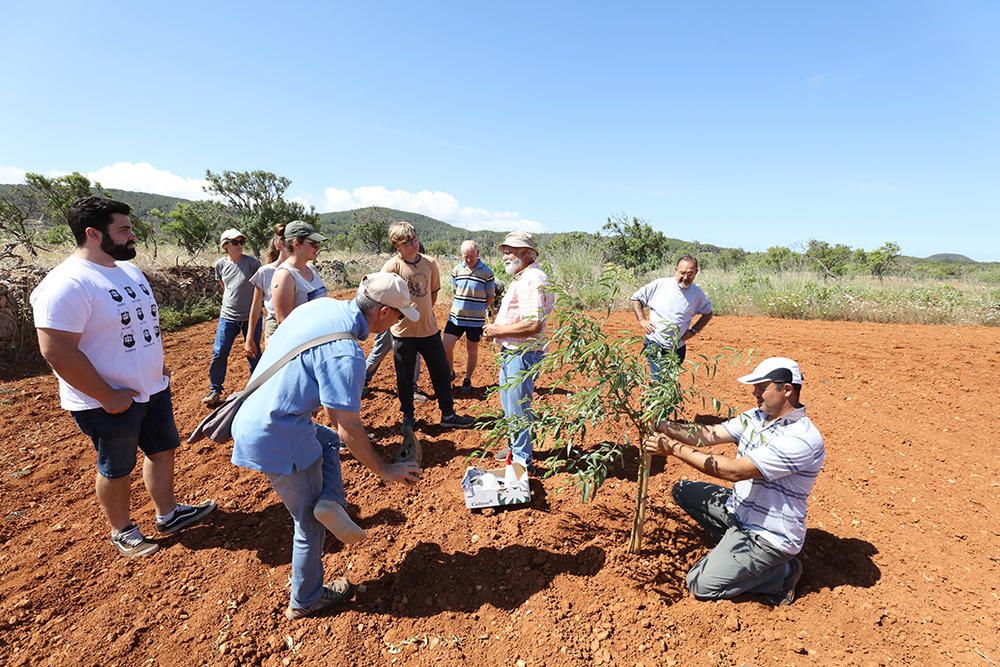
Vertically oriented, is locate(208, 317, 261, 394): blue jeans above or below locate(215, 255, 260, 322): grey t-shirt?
below

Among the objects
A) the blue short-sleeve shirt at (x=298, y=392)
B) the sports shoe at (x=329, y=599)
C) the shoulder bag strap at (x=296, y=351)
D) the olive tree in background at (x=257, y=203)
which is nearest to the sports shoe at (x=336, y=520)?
the blue short-sleeve shirt at (x=298, y=392)

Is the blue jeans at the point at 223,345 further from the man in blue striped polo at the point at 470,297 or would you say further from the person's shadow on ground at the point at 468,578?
the person's shadow on ground at the point at 468,578

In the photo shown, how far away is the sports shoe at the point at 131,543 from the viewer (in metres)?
2.60

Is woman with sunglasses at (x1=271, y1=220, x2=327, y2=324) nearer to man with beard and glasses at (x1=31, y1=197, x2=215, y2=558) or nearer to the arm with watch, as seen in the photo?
man with beard and glasses at (x1=31, y1=197, x2=215, y2=558)

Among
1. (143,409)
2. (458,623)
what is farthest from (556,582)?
(143,409)

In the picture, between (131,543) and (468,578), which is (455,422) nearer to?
(468,578)

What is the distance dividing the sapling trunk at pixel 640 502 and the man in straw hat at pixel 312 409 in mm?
1204

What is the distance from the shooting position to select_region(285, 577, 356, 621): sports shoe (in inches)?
85.6

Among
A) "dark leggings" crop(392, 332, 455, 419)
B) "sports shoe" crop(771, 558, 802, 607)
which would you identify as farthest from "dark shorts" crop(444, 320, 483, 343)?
"sports shoe" crop(771, 558, 802, 607)

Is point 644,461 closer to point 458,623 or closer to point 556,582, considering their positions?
point 556,582

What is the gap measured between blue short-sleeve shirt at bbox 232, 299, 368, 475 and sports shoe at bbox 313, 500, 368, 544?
0.21 meters

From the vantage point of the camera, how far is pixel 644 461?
2.35 meters

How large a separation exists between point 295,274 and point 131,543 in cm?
200

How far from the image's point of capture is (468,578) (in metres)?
2.45
